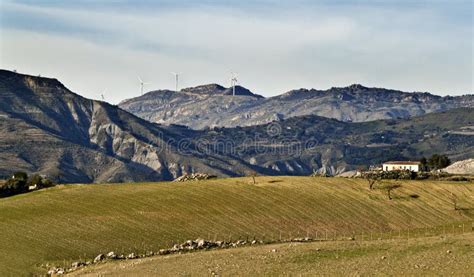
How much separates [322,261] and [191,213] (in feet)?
167

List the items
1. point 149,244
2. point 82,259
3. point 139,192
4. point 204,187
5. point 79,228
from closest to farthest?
point 82,259 < point 149,244 < point 79,228 < point 139,192 < point 204,187

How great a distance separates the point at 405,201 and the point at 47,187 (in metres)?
68.0

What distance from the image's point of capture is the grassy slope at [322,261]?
62650 mm

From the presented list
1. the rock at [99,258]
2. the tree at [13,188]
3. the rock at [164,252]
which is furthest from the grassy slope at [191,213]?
the tree at [13,188]

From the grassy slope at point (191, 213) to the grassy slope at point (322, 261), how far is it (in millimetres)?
13640

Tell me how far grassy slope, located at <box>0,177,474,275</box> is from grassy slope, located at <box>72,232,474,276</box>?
537 inches

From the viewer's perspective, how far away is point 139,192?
13162cm

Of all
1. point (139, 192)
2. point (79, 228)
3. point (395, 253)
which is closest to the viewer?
point (395, 253)

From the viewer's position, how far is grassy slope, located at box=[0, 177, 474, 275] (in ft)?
300

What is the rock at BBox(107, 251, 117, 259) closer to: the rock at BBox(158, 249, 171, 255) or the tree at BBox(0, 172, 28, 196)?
the rock at BBox(158, 249, 171, 255)

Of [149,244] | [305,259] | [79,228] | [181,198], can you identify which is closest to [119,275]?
[305,259]

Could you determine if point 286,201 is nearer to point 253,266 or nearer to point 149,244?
point 149,244

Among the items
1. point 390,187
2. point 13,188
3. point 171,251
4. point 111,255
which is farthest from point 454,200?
point 13,188

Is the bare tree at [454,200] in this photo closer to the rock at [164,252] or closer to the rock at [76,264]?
the rock at [164,252]
